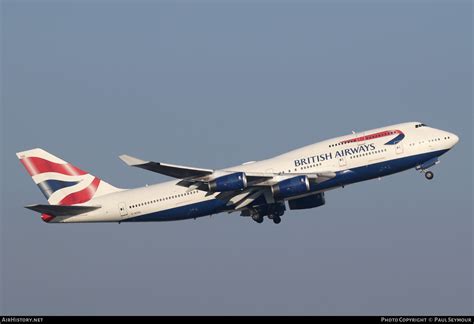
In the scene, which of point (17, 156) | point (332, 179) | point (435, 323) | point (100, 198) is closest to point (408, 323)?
point (435, 323)

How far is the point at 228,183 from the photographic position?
191 feet

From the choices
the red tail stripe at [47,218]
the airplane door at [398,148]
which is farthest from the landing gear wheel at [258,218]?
the red tail stripe at [47,218]

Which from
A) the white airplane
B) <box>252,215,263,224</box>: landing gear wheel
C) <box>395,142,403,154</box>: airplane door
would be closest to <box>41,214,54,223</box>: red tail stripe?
the white airplane

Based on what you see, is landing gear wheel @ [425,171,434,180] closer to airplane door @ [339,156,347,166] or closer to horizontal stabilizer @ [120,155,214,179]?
airplane door @ [339,156,347,166]

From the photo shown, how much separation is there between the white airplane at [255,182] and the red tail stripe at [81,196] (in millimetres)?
75

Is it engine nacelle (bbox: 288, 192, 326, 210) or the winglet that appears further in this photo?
engine nacelle (bbox: 288, 192, 326, 210)

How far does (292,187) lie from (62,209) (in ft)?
54.7

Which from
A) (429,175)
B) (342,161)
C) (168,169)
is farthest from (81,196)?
(429,175)

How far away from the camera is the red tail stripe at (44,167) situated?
2601 inches

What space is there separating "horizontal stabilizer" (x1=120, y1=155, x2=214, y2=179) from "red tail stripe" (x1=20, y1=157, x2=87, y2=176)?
11582 millimetres

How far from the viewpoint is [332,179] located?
58.9m

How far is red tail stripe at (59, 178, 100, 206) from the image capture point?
64.4m

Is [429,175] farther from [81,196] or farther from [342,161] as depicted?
[81,196]

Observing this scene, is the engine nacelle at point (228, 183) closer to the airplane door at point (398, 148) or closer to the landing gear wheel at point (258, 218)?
the landing gear wheel at point (258, 218)
